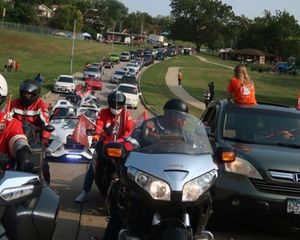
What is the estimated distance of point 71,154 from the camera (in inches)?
530

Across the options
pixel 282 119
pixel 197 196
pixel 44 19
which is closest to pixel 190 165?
pixel 197 196

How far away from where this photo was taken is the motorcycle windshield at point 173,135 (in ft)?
15.5

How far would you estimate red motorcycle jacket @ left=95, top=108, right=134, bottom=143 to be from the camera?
27.0 feet

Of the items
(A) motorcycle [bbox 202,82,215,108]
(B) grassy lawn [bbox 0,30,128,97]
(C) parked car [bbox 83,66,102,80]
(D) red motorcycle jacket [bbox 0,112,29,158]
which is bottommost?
(B) grassy lawn [bbox 0,30,128,97]

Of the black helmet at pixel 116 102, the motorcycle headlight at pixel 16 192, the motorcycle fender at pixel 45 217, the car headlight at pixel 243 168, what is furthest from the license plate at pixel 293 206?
the motorcycle headlight at pixel 16 192

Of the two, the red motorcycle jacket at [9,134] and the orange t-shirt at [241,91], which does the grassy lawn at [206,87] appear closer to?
the orange t-shirt at [241,91]

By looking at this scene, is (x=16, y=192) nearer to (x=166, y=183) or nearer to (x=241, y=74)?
(x=166, y=183)

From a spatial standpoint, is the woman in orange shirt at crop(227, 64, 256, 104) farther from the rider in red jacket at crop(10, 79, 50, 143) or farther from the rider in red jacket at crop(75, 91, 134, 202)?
the rider in red jacket at crop(10, 79, 50, 143)

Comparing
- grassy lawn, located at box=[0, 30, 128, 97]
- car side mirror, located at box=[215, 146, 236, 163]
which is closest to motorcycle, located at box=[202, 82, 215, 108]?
car side mirror, located at box=[215, 146, 236, 163]

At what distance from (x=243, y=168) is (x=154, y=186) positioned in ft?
9.06

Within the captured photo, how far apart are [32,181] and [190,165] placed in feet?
4.38

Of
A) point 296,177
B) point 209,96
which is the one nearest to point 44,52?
point 209,96

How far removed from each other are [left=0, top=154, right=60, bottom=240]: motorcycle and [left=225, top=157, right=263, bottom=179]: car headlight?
116 inches

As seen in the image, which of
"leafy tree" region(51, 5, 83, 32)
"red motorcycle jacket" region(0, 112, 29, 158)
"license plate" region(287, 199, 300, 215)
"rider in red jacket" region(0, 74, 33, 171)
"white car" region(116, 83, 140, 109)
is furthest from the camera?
"leafy tree" region(51, 5, 83, 32)
